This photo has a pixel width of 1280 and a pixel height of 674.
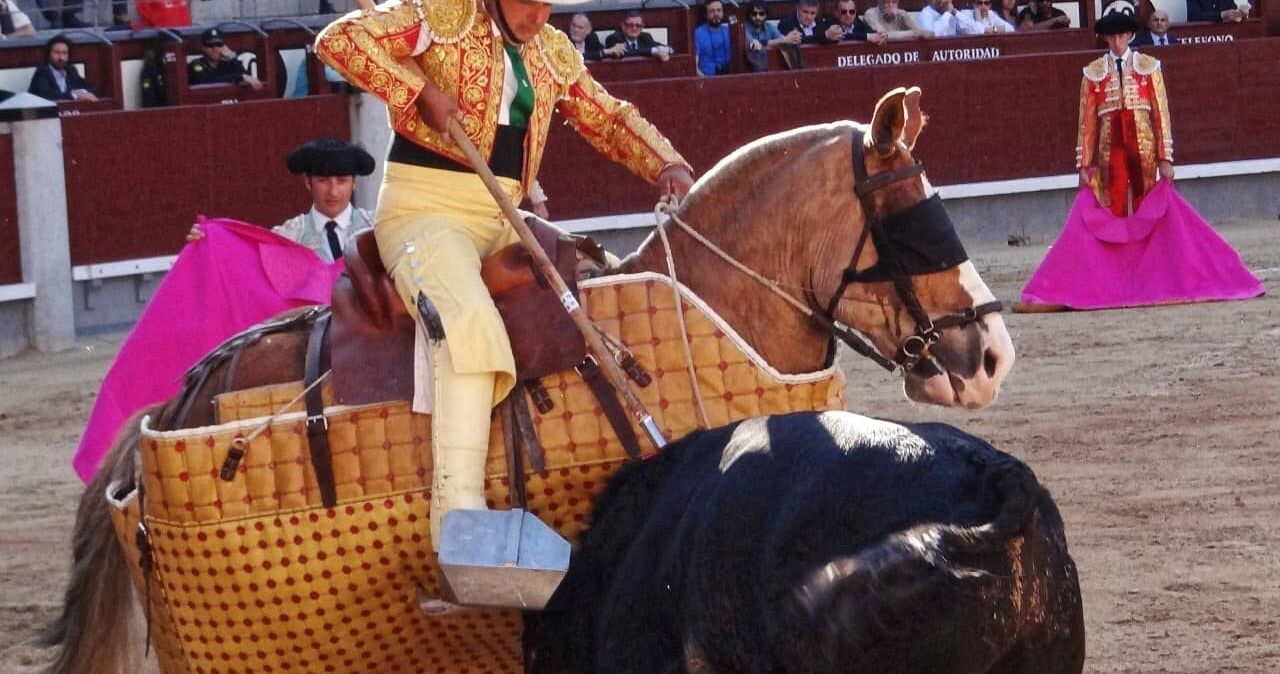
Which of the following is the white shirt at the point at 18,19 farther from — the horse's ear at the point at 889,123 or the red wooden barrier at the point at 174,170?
the horse's ear at the point at 889,123

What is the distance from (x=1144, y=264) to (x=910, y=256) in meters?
6.59

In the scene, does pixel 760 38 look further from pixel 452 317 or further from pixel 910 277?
pixel 452 317

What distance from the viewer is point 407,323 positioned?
10.1 ft

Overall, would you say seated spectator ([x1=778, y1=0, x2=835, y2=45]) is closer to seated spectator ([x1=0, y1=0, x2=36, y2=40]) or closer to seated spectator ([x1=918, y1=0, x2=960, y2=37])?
seated spectator ([x1=918, y1=0, x2=960, y2=37])

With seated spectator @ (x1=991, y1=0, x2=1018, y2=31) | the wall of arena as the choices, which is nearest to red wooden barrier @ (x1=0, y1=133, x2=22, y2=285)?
the wall of arena

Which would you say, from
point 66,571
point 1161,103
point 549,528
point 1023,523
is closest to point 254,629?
point 549,528

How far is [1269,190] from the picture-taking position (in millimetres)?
12969

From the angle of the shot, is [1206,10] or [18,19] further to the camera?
[1206,10]

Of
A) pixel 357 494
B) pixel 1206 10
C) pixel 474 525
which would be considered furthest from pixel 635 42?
pixel 474 525

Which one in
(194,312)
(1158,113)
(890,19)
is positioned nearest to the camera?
(194,312)

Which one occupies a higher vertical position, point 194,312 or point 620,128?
point 620,128

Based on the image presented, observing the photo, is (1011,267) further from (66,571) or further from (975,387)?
(975,387)

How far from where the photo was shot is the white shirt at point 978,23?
13.2 metres

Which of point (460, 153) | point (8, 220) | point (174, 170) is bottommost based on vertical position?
point (8, 220)
